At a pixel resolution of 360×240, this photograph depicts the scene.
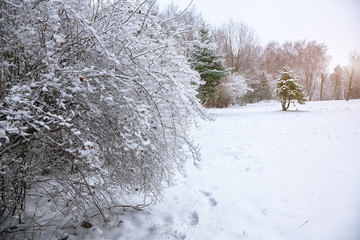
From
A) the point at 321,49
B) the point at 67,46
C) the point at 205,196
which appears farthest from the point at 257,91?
the point at 67,46

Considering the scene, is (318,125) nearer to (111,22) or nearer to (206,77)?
(206,77)

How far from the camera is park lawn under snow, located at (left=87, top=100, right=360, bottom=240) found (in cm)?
272

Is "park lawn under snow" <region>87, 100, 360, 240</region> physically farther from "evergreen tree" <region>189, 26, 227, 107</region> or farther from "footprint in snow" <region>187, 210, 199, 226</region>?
"evergreen tree" <region>189, 26, 227, 107</region>

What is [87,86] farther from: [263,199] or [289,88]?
[289,88]

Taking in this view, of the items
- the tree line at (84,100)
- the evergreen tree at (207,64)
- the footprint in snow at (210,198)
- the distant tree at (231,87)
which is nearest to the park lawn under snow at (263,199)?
the footprint in snow at (210,198)

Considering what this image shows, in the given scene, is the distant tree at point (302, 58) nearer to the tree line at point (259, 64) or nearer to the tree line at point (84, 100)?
the tree line at point (259, 64)

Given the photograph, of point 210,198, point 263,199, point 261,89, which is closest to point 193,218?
point 210,198

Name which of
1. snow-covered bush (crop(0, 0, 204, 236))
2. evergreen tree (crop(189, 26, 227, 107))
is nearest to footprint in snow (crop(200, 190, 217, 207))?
snow-covered bush (crop(0, 0, 204, 236))

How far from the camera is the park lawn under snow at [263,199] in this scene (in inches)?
107

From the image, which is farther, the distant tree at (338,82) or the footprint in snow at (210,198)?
the distant tree at (338,82)

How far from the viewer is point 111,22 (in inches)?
78.3

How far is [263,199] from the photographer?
3.49 meters

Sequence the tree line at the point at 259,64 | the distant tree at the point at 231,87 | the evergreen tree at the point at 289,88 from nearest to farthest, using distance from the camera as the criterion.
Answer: the evergreen tree at the point at 289,88, the distant tree at the point at 231,87, the tree line at the point at 259,64

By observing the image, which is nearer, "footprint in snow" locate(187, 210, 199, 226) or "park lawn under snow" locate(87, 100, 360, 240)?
"park lawn under snow" locate(87, 100, 360, 240)
